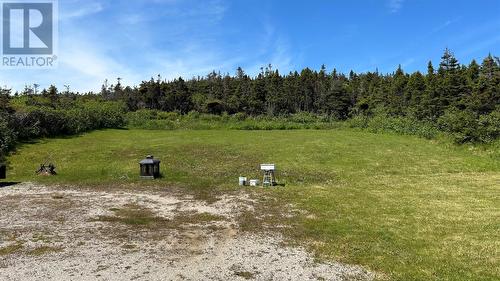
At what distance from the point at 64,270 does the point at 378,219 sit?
1095 cm

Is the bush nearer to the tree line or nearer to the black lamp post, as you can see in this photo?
the tree line

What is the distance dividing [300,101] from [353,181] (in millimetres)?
71337

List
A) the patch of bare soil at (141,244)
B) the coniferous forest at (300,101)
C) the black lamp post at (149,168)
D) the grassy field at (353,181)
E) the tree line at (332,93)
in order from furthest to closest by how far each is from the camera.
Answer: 1. the tree line at (332,93)
2. the coniferous forest at (300,101)
3. the black lamp post at (149,168)
4. the grassy field at (353,181)
5. the patch of bare soil at (141,244)

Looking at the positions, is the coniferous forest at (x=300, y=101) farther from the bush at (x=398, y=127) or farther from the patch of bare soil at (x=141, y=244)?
the patch of bare soil at (x=141, y=244)

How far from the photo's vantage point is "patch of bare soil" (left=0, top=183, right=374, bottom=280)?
32.3ft

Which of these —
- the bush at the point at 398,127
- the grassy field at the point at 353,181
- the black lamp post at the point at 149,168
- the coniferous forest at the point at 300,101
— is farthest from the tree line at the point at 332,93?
the black lamp post at the point at 149,168

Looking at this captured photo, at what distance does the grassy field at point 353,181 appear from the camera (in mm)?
11672

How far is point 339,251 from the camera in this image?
11.7 metres

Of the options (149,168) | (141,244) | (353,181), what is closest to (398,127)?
(353,181)

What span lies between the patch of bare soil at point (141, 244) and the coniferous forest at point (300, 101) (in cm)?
1757

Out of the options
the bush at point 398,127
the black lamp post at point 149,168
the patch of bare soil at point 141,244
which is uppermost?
the bush at point 398,127

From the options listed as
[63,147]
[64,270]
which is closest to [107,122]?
[63,147]

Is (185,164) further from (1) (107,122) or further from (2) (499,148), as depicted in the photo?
(2) (499,148)

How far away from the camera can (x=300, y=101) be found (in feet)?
310
